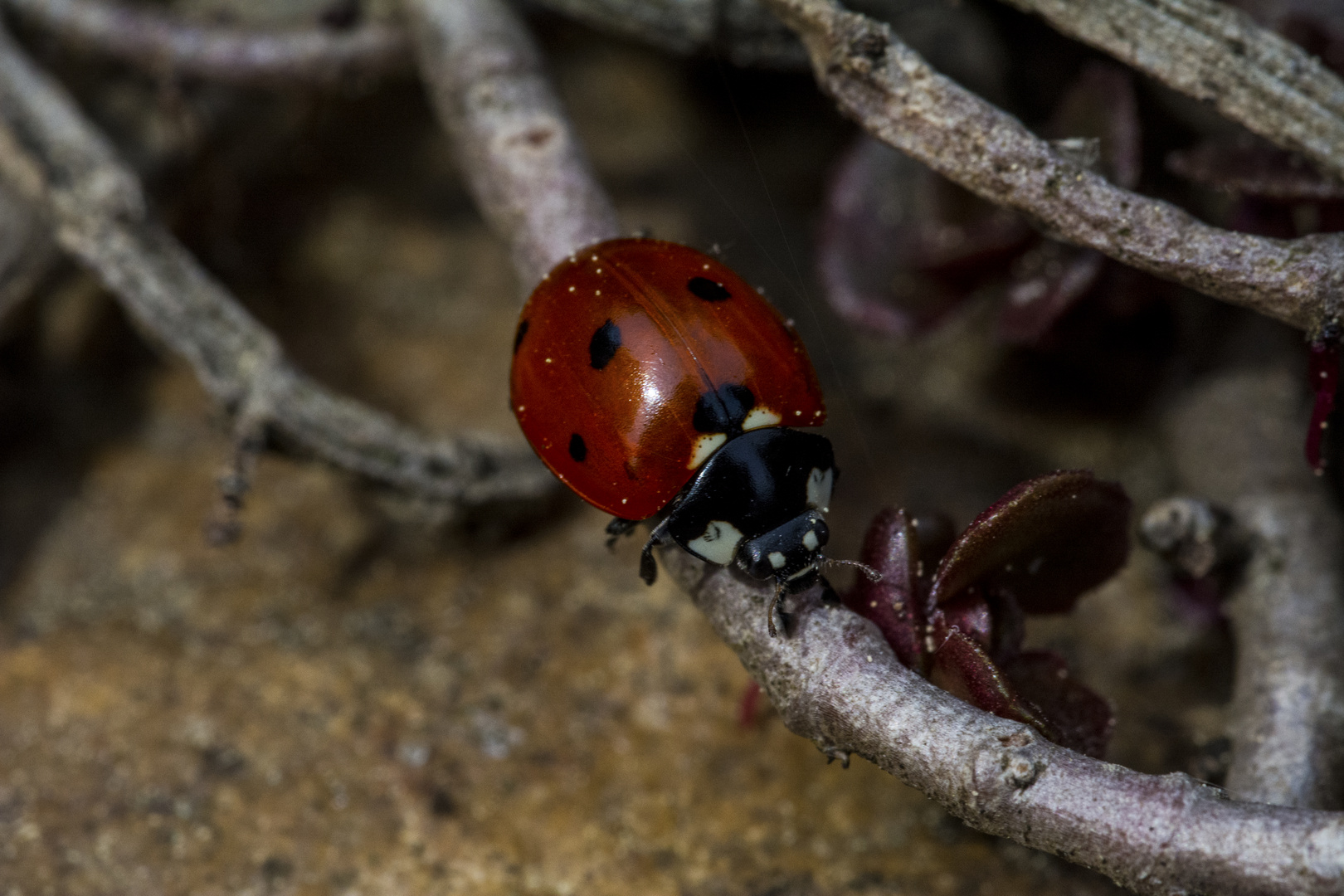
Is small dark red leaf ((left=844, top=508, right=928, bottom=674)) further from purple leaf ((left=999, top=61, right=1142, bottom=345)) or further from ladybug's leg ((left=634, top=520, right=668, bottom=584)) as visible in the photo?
purple leaf ((left=999, top=61, right=1142, bottom=345))

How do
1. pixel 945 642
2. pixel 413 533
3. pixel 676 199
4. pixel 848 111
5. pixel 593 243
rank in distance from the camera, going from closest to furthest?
pixel 945 642 → pixel 848 111 → pixel 593 243 → pixel 413 533 → pixel 676 199

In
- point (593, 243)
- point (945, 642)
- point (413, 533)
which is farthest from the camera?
point (413, 533)

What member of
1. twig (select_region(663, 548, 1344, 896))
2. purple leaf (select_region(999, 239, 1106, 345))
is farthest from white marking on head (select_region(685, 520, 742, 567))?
purple leaf (select_region(999, 239, 1106, 345))

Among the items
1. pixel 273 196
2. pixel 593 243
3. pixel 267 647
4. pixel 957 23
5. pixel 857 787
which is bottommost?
pixel 267 647

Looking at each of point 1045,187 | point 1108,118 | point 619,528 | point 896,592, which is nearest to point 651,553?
point 619,528

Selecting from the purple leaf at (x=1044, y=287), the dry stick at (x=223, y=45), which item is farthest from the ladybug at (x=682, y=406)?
the dry stick at (x=223, y=45)

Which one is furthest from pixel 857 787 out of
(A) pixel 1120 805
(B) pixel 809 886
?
(A) pixel 1120 805

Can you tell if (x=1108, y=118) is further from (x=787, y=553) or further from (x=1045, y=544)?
(x=787, y=553)

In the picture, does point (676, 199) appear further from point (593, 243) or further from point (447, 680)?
point (447, 680)
